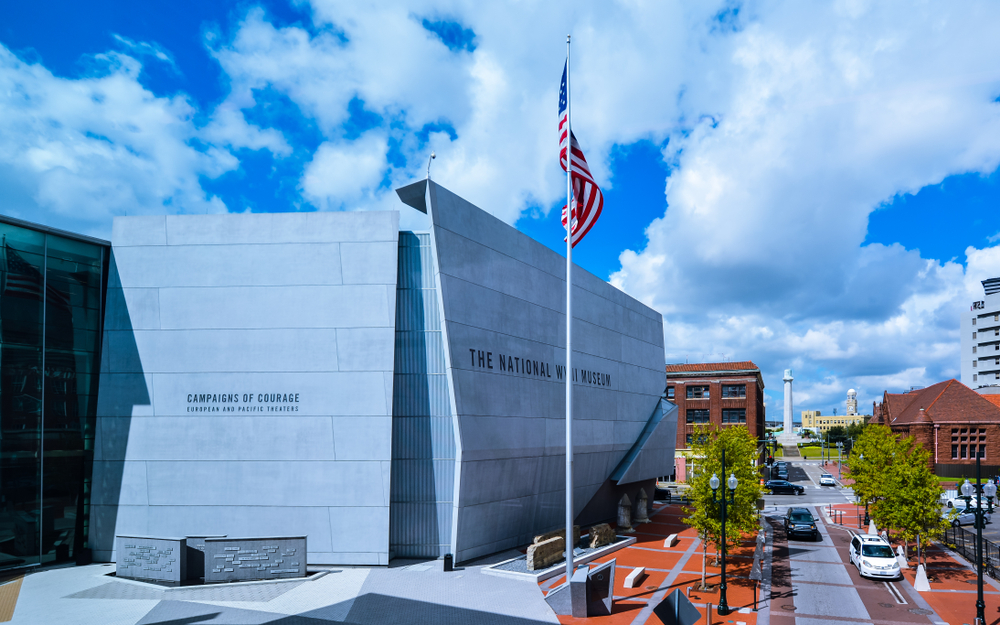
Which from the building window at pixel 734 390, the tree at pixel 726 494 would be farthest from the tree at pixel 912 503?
the building window at pixel 734 390

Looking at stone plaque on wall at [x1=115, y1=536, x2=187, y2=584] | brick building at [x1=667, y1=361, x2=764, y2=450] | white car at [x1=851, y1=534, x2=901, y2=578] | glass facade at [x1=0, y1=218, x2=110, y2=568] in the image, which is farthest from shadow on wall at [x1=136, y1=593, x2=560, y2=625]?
brick building at [x1=667, y1=361, x2=764, y2=450]

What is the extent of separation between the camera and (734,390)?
73812 mm

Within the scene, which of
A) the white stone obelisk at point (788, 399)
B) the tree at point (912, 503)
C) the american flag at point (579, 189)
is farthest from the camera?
the white stone obelisk at point (788, 399)

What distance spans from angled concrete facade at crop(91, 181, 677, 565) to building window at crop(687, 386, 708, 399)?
184ft

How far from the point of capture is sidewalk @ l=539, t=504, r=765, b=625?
17984mm

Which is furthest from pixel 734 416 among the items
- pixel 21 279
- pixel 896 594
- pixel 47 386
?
pixel 21 279

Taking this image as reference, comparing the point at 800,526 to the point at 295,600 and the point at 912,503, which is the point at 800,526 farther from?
the point at 295,600

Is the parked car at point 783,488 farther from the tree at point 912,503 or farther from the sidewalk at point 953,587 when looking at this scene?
the tree at point 912,503

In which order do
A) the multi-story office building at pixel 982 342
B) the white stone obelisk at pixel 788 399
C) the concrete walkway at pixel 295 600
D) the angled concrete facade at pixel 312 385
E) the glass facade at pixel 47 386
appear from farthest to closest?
the white stone obelisk at pixel 788 399, the multi-story office building at pixel 982 342, the angled concrete facade at pixel 312 385, the glass facade at pixel 47 386, the concrete walkway at pixel 295 600

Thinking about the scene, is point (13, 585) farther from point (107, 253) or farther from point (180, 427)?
point (107, 253)

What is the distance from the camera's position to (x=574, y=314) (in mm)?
29562

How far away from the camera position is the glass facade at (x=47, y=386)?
21469 mm

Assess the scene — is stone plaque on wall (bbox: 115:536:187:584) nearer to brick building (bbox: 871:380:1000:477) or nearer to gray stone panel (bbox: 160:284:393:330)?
gray stone panel (bbox: 160:284:393:330)

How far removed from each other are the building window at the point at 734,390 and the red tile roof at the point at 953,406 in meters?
17.2
